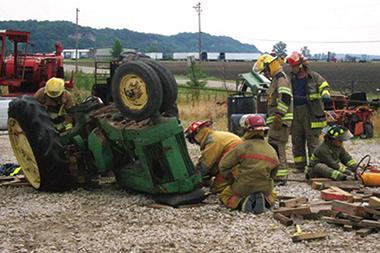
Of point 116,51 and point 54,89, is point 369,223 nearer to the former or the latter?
point 54,89

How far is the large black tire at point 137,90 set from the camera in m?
7.68

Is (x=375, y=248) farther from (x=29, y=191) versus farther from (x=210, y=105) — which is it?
(x=210, y=105)

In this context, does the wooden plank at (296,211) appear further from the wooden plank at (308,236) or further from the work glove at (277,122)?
the work glove at (277,122)

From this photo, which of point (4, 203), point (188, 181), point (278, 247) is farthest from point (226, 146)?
point (4, 203)

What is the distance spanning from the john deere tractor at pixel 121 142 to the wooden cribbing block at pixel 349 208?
177cm

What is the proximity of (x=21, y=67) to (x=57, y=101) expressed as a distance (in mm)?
9943

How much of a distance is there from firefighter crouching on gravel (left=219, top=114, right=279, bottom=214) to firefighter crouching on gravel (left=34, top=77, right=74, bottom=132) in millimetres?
2757

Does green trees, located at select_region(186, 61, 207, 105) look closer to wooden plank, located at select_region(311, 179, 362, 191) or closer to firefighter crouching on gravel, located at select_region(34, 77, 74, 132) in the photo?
firefighter crouching on gravel, located at select_region(34, 77, 74, 132)

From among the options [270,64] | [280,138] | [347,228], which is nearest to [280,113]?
[280,138]

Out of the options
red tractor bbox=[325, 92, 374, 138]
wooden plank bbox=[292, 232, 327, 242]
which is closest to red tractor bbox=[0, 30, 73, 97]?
red tractor bbox=[325, 92, 374, 138]

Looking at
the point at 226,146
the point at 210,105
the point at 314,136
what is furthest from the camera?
the point at 210,105

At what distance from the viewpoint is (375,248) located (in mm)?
6086

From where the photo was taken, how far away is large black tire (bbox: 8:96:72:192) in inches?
332

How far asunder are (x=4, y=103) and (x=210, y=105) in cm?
683
